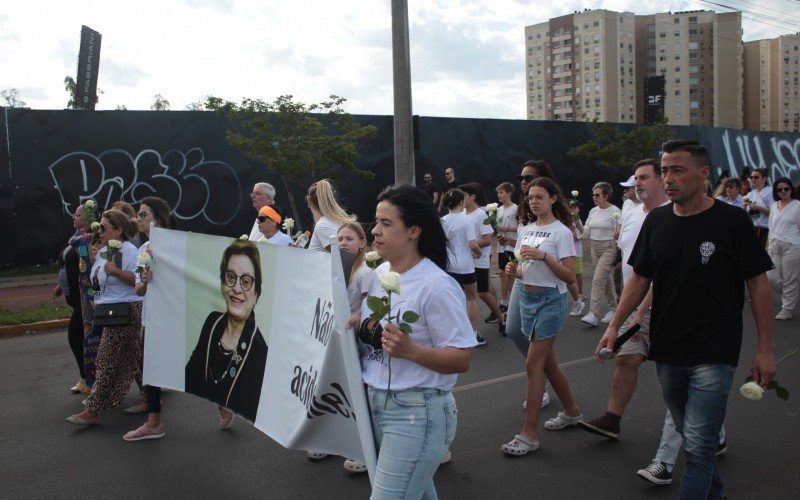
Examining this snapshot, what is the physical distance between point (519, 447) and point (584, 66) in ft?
330

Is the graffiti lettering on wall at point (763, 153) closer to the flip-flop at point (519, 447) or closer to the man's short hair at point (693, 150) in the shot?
the flip-flop at point (519, 447)

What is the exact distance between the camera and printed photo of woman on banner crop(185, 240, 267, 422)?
13.3 feet

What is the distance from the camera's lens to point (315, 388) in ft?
10.7

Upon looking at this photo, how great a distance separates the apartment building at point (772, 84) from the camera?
85750 mm

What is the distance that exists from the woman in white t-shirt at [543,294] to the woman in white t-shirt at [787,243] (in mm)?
5266

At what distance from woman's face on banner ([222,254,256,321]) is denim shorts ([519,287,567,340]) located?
1917 millimetres

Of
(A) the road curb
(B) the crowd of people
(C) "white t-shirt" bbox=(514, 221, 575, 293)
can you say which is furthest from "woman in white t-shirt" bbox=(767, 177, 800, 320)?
(A) the road curb

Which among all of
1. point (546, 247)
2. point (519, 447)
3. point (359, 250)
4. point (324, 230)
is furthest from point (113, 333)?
point (546, 247)

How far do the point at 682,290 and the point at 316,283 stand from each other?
5.57ft

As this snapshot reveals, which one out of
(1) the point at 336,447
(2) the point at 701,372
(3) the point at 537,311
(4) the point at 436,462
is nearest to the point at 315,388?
(1) the point at 336,447

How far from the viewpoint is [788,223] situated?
30.0 ft

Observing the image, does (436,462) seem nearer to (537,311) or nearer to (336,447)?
(336,447)

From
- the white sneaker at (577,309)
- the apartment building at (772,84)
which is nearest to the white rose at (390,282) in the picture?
the white sneaker at (577,309)

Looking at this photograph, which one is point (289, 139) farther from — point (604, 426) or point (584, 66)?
point (584, 66)
